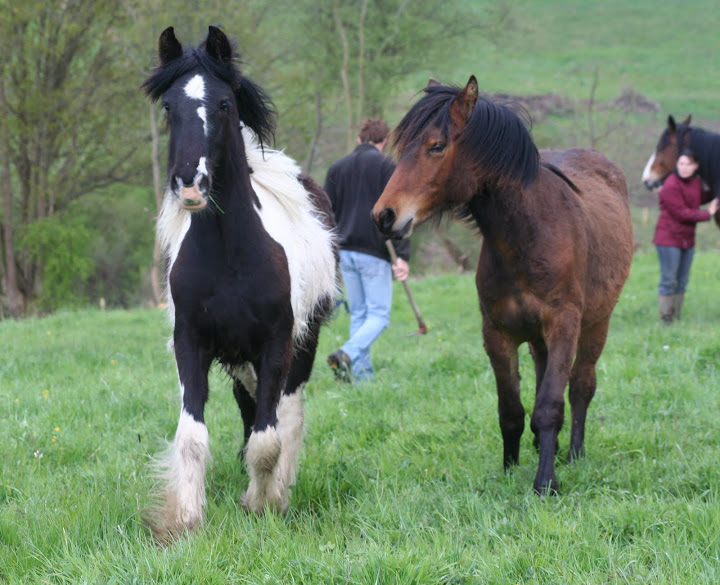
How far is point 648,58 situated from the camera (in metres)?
55.8

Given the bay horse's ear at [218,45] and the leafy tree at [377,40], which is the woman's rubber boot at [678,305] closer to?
→ the bay horse's ear at [218,45]

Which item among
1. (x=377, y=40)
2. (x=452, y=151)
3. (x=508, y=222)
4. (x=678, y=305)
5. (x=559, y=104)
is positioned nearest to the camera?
(x=452, y=151)

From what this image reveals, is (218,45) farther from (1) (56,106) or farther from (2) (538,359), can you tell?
(1) (56,106)

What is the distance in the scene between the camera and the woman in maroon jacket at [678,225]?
396 inches

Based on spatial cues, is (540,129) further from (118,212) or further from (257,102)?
(257,102)

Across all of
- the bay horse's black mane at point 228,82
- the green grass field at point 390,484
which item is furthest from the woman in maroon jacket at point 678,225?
the bay horse's black mane at point 228,82

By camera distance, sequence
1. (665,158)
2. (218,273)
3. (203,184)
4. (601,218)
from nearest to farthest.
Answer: (203,184), (218,273), (601,218), (665,158)

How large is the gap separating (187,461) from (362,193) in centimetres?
469

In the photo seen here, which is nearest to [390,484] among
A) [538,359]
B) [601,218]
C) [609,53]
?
[538,359]

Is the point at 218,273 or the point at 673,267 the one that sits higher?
the point at 218,273

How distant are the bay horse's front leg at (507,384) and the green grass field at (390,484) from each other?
177 mm

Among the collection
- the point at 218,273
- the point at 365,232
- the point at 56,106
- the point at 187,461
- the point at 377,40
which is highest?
the point at 377,40

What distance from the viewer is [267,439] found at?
3.98 m

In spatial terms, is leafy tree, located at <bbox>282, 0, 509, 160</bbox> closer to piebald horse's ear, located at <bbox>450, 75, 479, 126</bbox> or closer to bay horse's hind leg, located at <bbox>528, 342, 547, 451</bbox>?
bay horse's hind leg, located at <bbox>528, 342, 547, 451</bbox>
